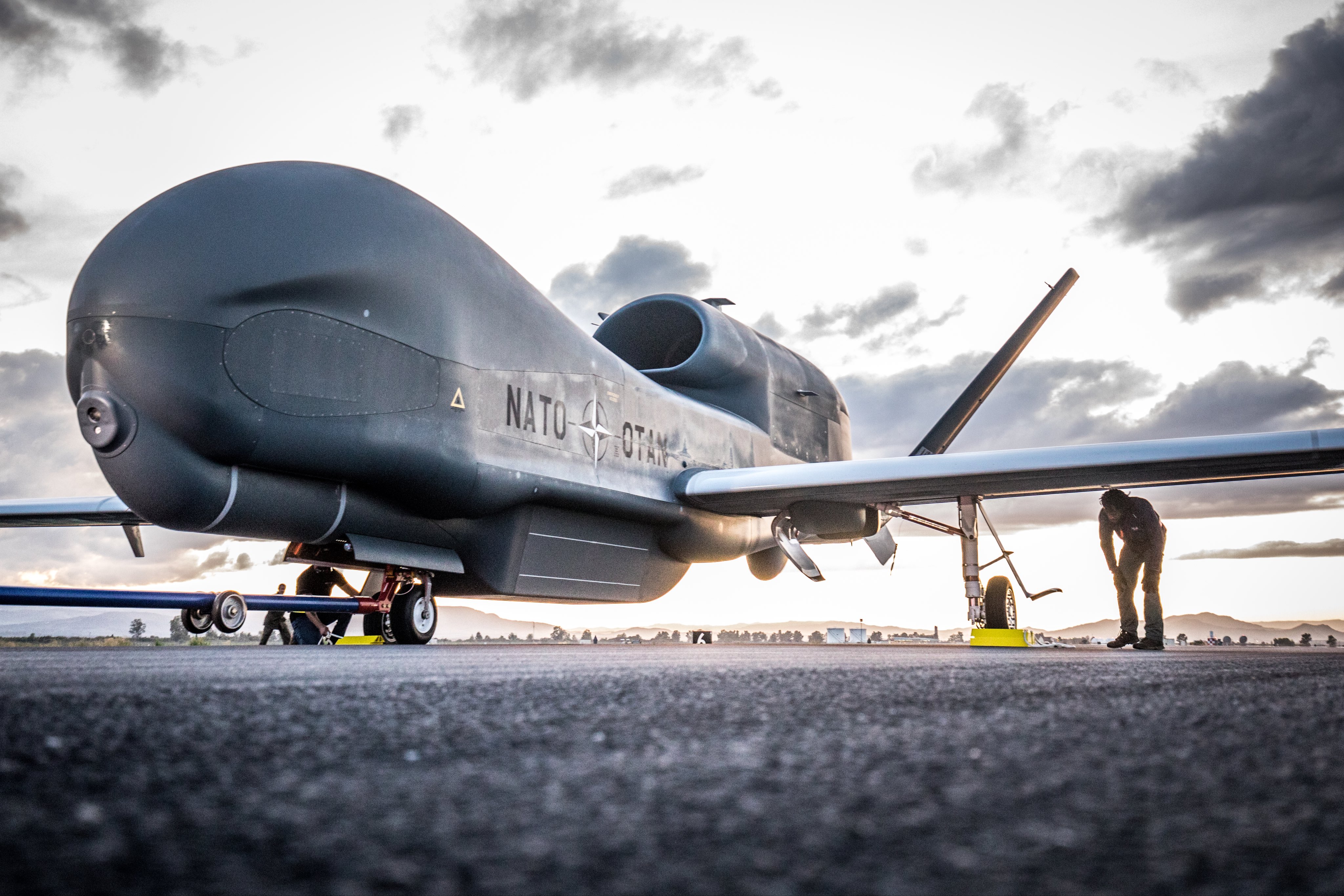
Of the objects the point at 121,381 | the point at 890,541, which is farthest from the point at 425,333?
the point at 890,541

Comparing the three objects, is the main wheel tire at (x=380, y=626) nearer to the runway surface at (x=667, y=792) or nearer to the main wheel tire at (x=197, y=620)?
the main wheel tire at (x=197, y=620)

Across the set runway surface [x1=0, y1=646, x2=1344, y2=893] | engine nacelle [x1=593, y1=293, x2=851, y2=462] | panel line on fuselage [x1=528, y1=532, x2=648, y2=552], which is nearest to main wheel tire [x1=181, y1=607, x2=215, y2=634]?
panel line on fuselage [x1=528, y1=532, x2=648, y2=552]

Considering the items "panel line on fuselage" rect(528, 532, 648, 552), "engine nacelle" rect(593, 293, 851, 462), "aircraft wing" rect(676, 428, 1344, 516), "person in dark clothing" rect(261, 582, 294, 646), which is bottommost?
"person in dark clothing" rect(261, 582, 294, 646)

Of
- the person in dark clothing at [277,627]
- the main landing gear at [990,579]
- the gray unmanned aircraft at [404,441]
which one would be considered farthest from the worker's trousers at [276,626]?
the main landing gear at [990,579]

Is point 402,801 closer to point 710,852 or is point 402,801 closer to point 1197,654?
point 710,852

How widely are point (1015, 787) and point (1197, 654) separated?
562cm

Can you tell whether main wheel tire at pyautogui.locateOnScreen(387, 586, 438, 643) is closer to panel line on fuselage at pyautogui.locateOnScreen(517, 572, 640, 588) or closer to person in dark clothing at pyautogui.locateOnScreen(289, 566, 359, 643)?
panel line on fuselage at pyautogui.locateOnScreen(517, 572, 640, 588)

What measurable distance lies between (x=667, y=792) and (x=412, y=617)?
618cm

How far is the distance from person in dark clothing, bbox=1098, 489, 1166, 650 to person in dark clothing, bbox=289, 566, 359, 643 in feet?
21.1

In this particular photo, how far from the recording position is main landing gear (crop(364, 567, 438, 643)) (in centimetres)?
668

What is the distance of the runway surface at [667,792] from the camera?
0.60 meters

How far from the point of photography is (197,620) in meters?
5.71

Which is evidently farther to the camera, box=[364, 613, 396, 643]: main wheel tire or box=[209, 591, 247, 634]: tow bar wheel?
box=[364, 613, 396, 643]: main wheel tire

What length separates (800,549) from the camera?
30.5ft
